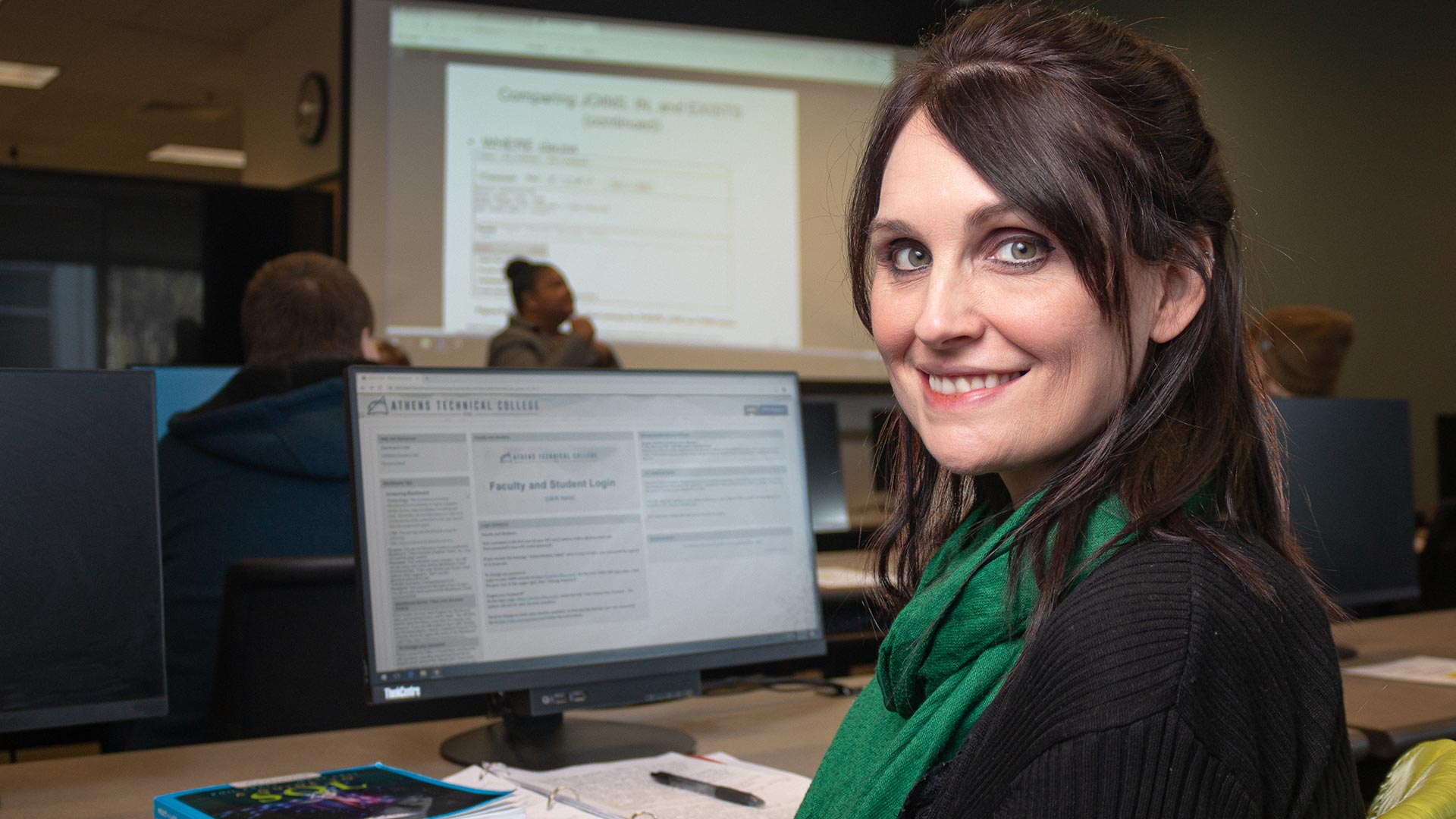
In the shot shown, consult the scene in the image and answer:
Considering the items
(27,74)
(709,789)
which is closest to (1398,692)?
(709,789)

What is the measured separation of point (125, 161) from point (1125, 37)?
9.62 meters

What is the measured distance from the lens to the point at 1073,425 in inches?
31.9

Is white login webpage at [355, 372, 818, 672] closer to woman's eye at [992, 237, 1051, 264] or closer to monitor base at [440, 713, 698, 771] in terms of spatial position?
monitor base at [440, 713, 698, 771]

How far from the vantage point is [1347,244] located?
5.21 m

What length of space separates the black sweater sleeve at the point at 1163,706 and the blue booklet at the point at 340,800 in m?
0.46

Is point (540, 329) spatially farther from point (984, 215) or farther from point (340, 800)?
point (984, 215)

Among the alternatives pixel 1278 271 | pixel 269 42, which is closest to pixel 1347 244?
pixel 1278 271

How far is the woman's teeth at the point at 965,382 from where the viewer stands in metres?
0.82

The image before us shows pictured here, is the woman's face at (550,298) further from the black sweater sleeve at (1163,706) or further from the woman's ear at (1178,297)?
the black sweater sleeve at (1163,706)

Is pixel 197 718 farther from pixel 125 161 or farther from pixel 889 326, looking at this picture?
pixel 125 161

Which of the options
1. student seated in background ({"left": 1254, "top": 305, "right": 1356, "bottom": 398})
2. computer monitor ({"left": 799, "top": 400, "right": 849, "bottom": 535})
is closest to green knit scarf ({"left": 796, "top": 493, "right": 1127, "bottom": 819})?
computer monitor ({"left": 799, "top": 400, "right": 849, "bottom": 535})

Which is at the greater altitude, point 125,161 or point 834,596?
point 125,161

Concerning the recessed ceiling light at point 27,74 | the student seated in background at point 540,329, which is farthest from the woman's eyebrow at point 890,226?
the recessed ceiling light at point 27,74

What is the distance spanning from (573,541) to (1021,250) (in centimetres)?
71
